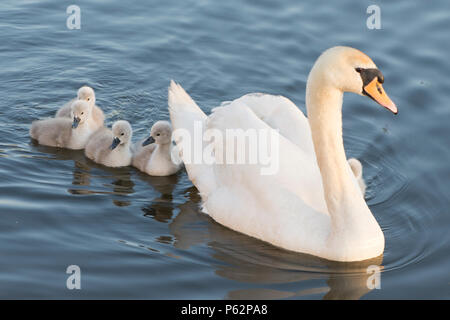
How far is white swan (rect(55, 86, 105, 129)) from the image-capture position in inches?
401

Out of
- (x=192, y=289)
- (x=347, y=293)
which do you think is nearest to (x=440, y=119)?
(x=347, y=293)

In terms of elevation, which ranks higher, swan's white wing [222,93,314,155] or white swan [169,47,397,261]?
swan's white wing [222,93,314,155]

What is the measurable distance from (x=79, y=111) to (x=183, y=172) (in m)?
1.42

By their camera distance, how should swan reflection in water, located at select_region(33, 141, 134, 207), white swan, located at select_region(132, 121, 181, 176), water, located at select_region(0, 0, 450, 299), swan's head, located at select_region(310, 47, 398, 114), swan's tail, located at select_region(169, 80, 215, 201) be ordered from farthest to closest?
white swan, located at select_region(132, 121, 181, 176), swan reflection in water, located at select_region(33, 141, 134, 207), swan's tail, located at select_region(169, 80, 215, 201), water, located at select_region(0, 0, 450, 299), swan's head, located at select_region(310, 47, 398, 114)

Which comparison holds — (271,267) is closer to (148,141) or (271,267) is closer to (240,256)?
(240,256)

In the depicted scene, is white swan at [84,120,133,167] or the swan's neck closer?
the swan's neck

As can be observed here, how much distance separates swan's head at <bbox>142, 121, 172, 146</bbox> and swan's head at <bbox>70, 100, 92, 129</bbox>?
807 mm

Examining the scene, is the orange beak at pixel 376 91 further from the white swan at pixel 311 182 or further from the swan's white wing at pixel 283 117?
the swan's white wing at pixel 283 117

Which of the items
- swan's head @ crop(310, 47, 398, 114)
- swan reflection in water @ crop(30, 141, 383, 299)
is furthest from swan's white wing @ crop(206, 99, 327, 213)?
swan's head @ crop(310, 47, 398, 114)

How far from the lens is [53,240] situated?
8070 mm

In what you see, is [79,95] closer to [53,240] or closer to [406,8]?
[53,240]

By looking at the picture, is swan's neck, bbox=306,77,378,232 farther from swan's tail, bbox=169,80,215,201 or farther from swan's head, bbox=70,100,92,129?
swan's head, bbox=70,100,92,129

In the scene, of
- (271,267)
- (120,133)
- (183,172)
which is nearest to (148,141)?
(120,133)

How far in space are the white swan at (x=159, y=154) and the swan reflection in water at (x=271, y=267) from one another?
1.25 metres
